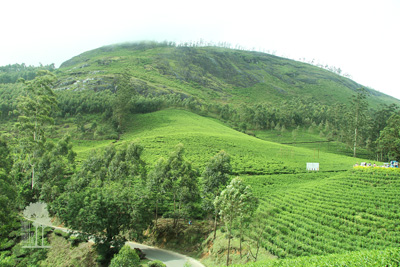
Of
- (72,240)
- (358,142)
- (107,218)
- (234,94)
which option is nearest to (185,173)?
(107,218)

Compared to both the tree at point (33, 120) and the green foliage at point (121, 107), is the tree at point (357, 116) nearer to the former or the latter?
the green foliage at point (121, 107)

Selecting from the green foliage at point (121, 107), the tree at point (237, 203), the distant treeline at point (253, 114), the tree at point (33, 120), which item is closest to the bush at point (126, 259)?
the tree at point (237, 203)

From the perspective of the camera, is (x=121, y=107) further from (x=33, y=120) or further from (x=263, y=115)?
(x=263, y=115)

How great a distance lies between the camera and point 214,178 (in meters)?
37.8

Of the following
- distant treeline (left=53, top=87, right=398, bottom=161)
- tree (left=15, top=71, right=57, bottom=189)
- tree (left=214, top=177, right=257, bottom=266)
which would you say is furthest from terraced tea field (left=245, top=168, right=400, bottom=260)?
distant treeline (left=53, top=87, right=398, bottom=161)

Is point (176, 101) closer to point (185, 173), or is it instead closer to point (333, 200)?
point (185, 173)

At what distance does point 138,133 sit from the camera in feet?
276

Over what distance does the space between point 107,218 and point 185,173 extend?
11.8 meters

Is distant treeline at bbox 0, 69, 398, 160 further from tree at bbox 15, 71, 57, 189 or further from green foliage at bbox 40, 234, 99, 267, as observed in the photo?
green foliage at bbox 40, 234, 99, 267

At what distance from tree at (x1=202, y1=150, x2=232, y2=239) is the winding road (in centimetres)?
736

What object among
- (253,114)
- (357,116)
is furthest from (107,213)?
(253,114)

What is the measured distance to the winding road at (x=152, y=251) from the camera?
102 feet

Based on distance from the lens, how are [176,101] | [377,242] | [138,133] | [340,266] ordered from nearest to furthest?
[340,266] < [377,242] < [138,133] < [176,101]

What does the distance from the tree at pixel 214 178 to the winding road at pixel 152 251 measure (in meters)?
7.36
